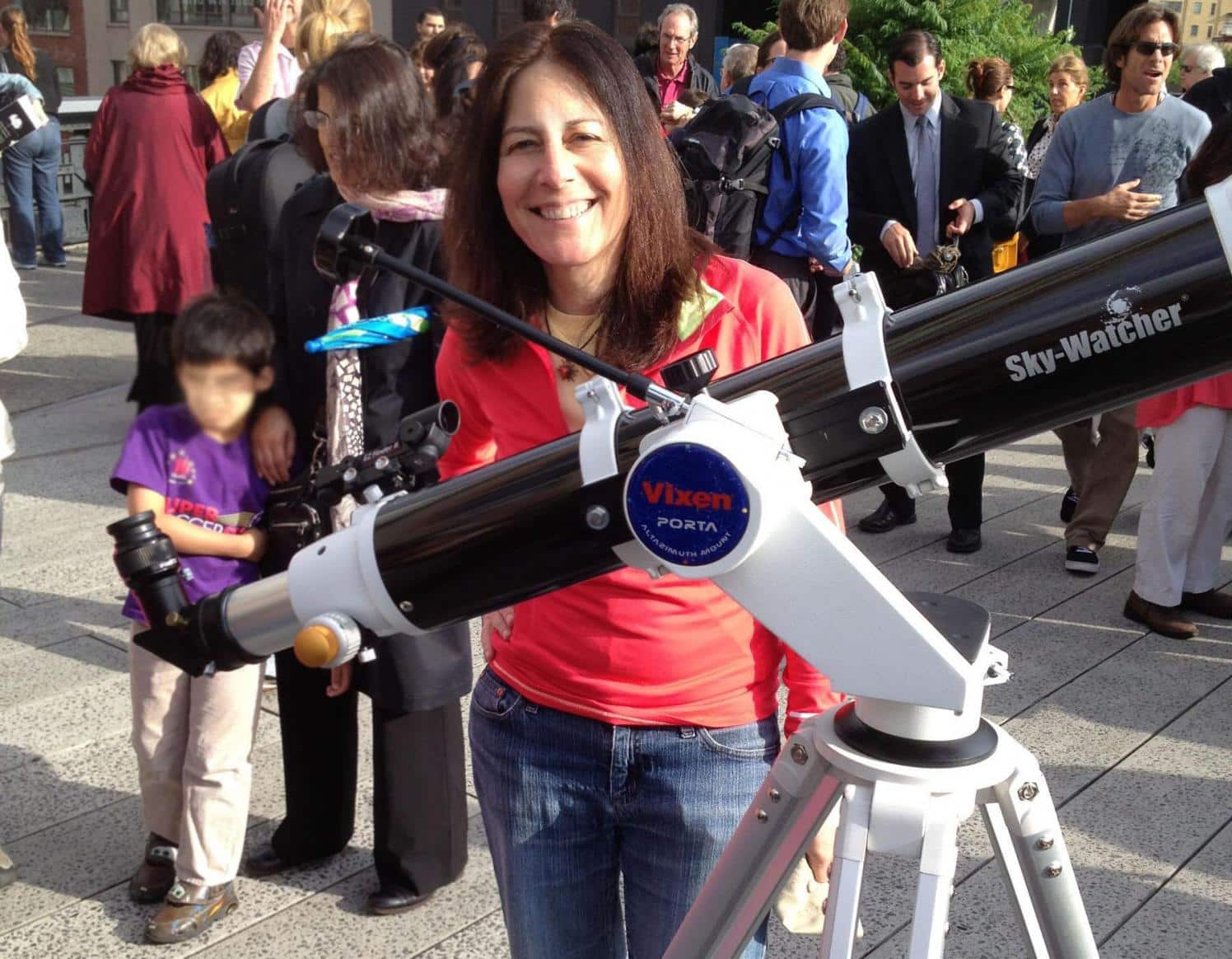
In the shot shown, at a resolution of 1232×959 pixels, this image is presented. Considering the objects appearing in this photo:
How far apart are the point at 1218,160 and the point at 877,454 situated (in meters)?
3.17

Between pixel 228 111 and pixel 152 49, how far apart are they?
31.0 inches

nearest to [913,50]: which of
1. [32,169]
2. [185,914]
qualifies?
[185,914]

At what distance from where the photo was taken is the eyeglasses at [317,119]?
8.25ft

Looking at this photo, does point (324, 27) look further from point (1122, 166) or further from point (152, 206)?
point (1122, 166)

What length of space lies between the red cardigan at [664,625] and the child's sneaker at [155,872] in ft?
4.89

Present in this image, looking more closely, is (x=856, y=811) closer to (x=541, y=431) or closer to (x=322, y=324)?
(x=541, y=431)

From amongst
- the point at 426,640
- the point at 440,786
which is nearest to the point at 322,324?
the point at 426,640

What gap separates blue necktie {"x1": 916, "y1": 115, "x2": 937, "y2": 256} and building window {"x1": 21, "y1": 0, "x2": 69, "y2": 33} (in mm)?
28540

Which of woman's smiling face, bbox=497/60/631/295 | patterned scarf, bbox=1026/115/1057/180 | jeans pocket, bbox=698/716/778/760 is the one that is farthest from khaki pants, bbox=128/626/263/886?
patterned scarf, bbox=1026/115/1057/180

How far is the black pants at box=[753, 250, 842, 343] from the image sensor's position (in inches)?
196

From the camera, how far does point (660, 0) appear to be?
19.3 meters

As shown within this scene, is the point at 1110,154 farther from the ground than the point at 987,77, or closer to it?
closer to it

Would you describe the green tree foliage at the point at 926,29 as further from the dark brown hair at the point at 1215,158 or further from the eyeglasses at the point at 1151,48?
the dark brown hair at the point at 1215,158

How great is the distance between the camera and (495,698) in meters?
1.82
